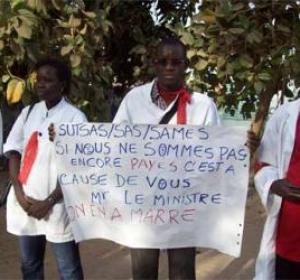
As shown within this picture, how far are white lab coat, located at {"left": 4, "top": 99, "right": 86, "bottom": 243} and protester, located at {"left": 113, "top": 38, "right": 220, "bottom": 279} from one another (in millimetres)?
311

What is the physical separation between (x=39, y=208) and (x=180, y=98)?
87 centimetres

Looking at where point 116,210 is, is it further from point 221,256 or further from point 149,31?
point 149,31

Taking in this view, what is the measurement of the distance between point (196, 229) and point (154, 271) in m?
0.29

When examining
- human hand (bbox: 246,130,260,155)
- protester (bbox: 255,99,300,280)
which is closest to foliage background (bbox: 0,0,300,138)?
human hand (bbox: 246,130,260,155)

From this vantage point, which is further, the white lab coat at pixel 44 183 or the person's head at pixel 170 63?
the white lab coat at pixel 44 183

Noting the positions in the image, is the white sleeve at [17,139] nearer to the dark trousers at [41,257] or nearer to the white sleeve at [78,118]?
the white sleeve at [78,118]

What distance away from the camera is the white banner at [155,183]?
2.84 meters

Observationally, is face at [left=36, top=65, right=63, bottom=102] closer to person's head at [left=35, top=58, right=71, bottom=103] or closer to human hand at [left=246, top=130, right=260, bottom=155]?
person's head at [left=35, top=58, right=71, bottom=103]

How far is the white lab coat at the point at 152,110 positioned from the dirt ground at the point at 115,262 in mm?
1813

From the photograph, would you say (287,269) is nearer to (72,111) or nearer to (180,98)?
(180,98)

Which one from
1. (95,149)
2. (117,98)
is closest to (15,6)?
(95,149)

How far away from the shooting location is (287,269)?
8.08ft

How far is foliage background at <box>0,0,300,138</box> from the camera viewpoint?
432 cm

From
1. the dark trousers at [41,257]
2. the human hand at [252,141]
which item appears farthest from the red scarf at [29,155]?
the human hand at [252,141]
